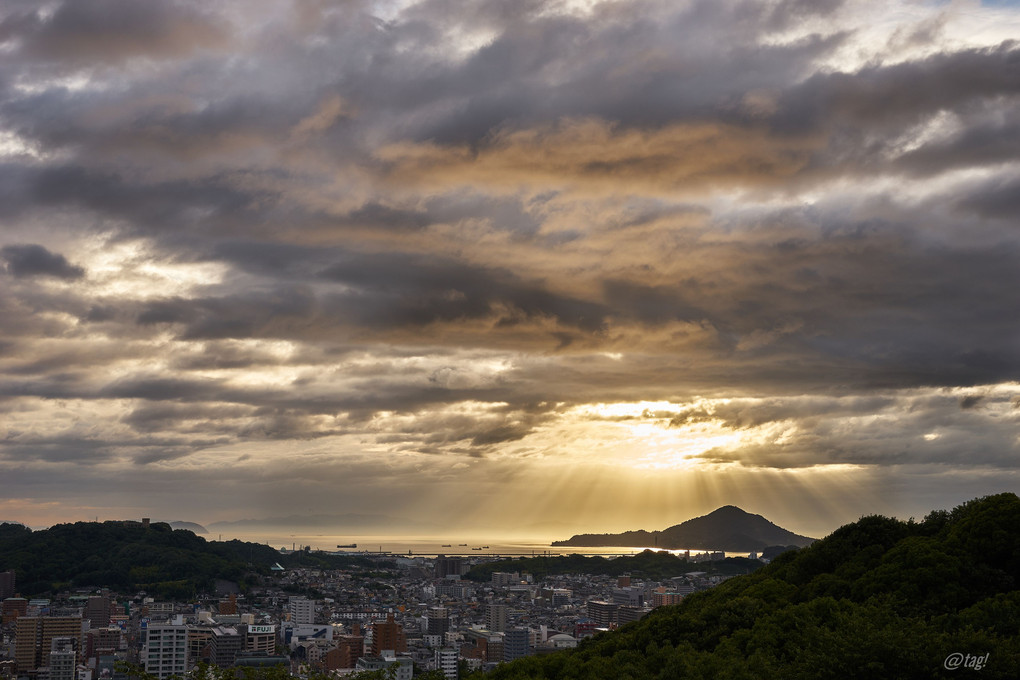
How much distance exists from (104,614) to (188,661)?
37.1 meters

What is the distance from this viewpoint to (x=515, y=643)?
248 feet

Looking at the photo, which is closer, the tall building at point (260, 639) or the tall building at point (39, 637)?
the tall building at point (39, 637)

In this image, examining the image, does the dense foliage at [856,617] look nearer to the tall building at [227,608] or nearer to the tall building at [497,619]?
the tall building at [497,619]

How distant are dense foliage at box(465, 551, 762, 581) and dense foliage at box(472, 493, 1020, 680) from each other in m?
128

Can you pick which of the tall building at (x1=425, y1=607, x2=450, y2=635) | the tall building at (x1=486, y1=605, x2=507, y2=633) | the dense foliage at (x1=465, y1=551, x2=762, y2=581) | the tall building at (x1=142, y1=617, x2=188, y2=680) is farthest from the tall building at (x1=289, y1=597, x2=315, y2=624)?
the dense foliage at (x1=465, y1=551, x2=762, y2=581)

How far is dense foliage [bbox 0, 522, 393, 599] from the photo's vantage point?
117 meters

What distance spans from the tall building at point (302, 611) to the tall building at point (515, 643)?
31.4 m

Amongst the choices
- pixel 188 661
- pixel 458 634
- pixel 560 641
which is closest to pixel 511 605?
pixel 458 634

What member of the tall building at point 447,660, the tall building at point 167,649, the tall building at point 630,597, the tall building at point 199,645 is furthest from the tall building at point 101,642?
the tall building at point 630,597

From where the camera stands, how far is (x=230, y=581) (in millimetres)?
125500

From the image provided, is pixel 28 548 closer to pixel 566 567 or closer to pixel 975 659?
pixel 566 567

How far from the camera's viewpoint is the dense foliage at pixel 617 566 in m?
156

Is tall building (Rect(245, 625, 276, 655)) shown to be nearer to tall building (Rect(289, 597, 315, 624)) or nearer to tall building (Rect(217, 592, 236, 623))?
tall building (Rect(217, 592, 236, 623))

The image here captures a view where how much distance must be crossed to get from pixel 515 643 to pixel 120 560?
75.5 metres
